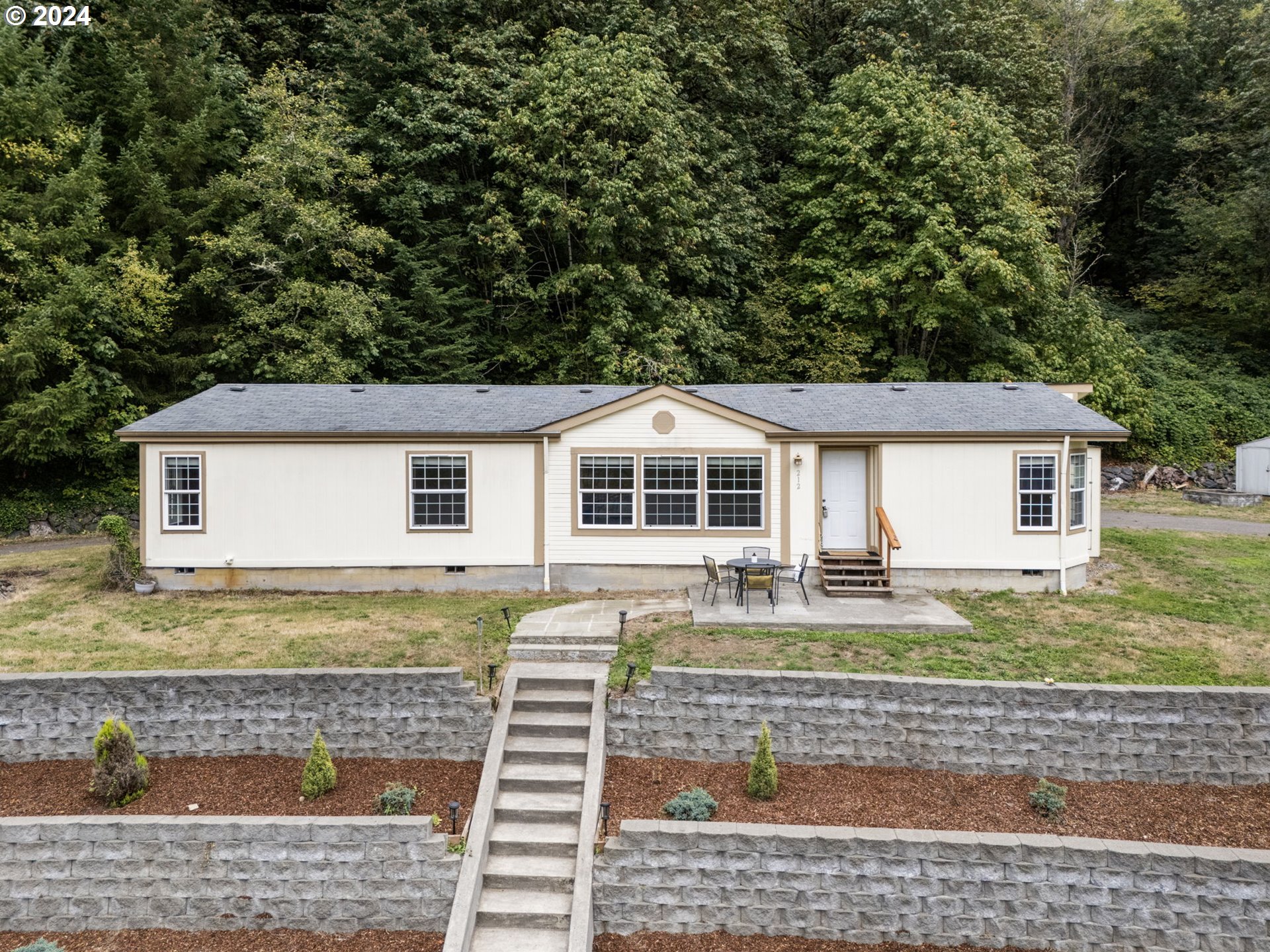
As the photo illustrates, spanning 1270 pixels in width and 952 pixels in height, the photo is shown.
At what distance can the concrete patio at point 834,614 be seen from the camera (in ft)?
34.9

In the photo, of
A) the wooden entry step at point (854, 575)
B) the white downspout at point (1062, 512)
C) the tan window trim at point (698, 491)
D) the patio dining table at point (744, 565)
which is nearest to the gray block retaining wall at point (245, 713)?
the patio dining table at point (744, 565)

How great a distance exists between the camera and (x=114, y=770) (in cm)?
736

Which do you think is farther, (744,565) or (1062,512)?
(1062,512)

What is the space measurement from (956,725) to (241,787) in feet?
24.6

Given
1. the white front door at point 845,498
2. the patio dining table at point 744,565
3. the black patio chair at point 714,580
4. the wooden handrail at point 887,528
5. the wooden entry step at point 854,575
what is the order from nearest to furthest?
the patio dining table at point 744,565, the black patio chair at point 714,580, the wooden handrail at point 887,528, the wooden entry step at point 854,575, the white front door at point 845,498

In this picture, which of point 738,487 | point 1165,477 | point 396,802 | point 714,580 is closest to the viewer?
point 396,802

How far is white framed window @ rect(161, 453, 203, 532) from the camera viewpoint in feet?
44.4

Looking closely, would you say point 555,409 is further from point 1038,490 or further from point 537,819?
point 1038,490

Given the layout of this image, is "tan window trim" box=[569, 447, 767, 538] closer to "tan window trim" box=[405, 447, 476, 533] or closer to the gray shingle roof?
the gray shingle roof

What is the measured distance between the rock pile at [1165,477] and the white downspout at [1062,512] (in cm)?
1517

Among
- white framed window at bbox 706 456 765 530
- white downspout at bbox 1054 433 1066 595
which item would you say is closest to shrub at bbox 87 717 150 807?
white framed window at bbox 706 456 765 530

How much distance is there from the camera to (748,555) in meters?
13.3

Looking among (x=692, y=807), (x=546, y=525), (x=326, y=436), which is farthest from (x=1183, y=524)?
(x=326, y=436)

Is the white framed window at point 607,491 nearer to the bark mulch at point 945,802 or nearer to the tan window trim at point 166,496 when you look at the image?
the bark mulch at point 945,802
